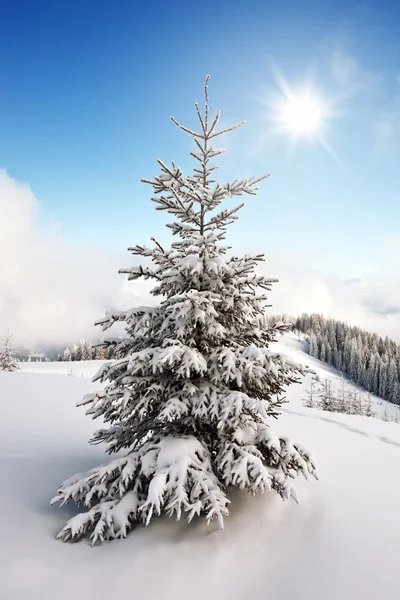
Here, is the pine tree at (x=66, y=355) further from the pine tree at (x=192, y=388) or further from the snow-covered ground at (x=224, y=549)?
the pine tree at (x=192, y=388)

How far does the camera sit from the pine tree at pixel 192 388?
4.19m

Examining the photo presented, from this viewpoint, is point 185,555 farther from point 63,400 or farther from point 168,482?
point 63,400

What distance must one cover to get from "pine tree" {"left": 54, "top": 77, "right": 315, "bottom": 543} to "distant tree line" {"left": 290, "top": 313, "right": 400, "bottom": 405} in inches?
3311

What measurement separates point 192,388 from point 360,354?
119715mm

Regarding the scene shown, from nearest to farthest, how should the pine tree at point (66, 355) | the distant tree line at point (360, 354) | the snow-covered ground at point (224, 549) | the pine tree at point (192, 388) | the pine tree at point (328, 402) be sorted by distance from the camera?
the snow-covered ground at point (224, 549)
the pine tree at point (192, 388)
the pine tree at point (328, 402)
the pine tree at point (66, 355)
the distant tree line at point (360, 354)

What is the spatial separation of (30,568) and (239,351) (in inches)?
147

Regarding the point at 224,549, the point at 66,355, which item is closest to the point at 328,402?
the point at 224,549

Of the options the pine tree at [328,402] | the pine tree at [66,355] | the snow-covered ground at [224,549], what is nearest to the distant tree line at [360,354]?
the pine tree at [328,402]

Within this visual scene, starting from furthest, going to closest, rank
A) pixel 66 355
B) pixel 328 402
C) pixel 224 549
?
1. pixel 66 355
2. pixel 328 402
3. pixel 224 549

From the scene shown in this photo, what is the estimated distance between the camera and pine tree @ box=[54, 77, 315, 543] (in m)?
4.19

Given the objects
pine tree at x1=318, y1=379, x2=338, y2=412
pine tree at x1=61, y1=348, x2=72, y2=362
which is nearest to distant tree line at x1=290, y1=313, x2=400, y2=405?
pine tree at x1=318, y1=379, x2=338, y2=412

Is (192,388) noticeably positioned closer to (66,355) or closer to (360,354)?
(66,355)

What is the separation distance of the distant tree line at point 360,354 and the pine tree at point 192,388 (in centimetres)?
8410

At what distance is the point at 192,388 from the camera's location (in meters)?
4.70
